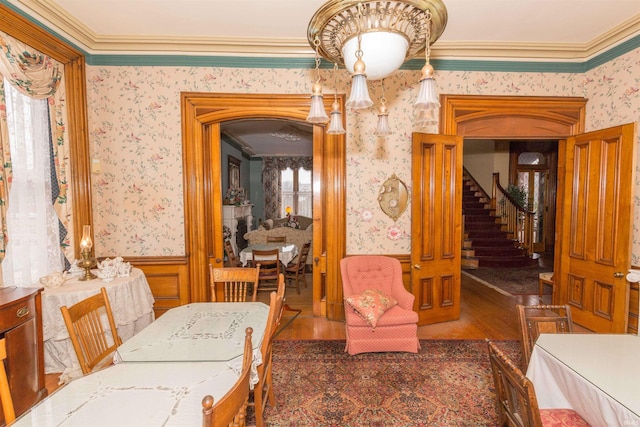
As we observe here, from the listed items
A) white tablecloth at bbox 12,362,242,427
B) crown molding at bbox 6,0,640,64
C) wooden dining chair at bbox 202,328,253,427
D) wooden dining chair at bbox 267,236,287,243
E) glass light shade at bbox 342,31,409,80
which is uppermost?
crown molding at bbox 6,0,640,64

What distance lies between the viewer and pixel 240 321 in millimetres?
2150

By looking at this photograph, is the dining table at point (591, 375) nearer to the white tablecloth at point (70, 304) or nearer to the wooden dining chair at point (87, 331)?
the wooden dining chair at point (87, 331)

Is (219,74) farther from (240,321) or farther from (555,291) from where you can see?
(555,291)

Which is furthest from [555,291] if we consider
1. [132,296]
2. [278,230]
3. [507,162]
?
[507,162]

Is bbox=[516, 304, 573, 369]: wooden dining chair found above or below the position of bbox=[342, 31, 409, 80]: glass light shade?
below

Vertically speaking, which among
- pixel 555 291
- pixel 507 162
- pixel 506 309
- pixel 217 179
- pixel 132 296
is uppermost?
pixel 507 162

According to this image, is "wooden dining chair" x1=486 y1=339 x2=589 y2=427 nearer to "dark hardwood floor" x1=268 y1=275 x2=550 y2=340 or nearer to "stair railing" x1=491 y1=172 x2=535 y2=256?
"dark hardwood floor" x1=268 y1=275 x2=550 y2=340

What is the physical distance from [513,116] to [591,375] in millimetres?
3371

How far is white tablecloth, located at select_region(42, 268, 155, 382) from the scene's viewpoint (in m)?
2.71

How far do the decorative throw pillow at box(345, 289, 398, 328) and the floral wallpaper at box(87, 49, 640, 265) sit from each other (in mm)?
822

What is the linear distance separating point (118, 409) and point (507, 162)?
1062 cm

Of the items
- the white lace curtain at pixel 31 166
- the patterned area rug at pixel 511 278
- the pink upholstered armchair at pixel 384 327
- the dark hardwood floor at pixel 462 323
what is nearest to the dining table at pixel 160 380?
the pink upholstered armchair at pixel 384 327

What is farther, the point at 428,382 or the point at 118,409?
Answer: the point at 428,382

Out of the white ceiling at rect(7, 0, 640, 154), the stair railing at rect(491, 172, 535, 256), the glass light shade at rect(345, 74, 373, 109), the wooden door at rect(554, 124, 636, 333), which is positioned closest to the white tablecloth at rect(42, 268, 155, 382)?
the white ceiling at rect(7, 0, 640, 154)
